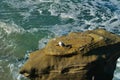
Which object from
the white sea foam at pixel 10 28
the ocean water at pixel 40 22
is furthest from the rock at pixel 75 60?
the white sea foam at pixel 10 28

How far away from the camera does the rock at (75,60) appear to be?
6.79 meters

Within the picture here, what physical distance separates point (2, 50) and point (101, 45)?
24.7 feet

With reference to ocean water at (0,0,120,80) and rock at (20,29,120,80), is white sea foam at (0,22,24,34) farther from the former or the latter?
rock at (20,29,120,80)

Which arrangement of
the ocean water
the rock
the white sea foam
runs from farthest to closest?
the white sea foam, the ocean water, the rock

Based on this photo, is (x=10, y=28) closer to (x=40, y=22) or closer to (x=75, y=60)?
(x=40, y=22)

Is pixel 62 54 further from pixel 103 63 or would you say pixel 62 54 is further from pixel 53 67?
pixel 103 63

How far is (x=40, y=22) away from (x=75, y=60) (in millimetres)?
10319

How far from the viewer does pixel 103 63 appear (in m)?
6.86

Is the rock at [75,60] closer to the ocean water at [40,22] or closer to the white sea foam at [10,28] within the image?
the ocean water at [40,22]

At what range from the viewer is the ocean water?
13.6 meters

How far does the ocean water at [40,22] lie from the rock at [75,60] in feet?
16.3

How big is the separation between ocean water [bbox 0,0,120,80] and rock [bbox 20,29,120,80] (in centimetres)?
496

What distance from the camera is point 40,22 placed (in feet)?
55.8

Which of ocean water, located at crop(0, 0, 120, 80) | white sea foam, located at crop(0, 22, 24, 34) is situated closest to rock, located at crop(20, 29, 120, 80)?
ocean water, located at crop(0, 0, 120, 80)
